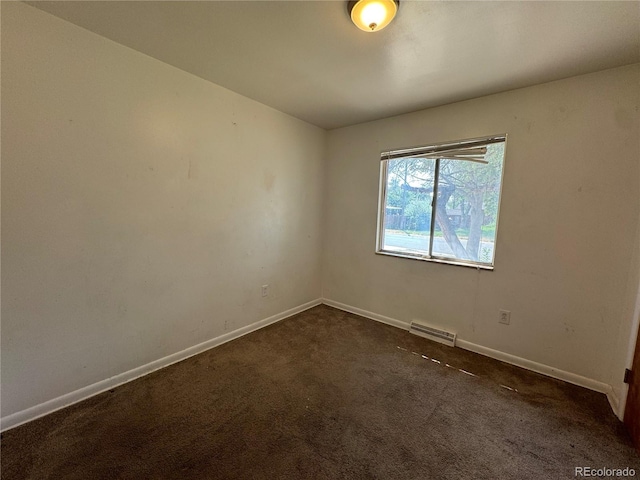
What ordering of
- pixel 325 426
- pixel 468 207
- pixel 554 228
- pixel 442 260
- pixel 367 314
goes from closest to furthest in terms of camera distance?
1. pixel 325 426
2. pixel 554 228
3. pixel 468 207
4. pixel 442 260
5. pixel 367 314

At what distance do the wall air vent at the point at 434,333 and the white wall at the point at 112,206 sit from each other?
179cm

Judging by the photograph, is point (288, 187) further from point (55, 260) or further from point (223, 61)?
point (55, 260)

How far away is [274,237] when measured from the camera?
2.93 m

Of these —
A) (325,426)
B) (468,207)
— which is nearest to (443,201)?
(468,207)

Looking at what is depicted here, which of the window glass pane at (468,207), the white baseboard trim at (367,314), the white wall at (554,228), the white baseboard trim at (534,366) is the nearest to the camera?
the white wall at (554,228)

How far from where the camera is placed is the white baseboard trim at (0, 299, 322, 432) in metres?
1.48

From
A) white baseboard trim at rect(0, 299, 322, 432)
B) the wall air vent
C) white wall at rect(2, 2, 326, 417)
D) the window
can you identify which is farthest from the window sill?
white baseboard trim at rect(0, 299, 322, 432)

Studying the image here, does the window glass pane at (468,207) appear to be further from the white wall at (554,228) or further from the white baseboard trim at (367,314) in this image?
the white baseboard trim at (367,314)

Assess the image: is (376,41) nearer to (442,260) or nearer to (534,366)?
(442,260)

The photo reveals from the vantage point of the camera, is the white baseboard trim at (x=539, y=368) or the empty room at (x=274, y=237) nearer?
the empty room at (x=274, y=237)

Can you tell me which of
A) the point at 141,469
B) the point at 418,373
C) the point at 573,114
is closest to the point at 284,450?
the point at 141,469

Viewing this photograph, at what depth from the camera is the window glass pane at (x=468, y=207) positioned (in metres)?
2.36

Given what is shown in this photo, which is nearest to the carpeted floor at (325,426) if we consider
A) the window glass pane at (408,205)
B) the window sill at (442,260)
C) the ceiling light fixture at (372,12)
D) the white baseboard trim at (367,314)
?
the white baseboard trim at (367,314)

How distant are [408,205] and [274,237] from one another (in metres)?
1.58
